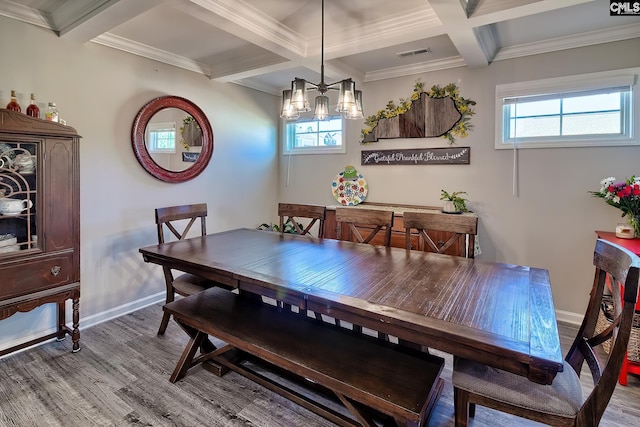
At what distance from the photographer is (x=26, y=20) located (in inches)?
97.7

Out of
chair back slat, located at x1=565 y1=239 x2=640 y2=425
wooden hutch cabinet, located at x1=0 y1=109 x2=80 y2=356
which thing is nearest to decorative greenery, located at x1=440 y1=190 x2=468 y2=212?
chair back slat, located at x1=565 y1=239 x2=640 y2=425

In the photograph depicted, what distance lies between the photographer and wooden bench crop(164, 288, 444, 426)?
145 cm

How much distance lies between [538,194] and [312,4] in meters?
2.56

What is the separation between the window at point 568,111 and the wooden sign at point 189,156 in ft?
10.2

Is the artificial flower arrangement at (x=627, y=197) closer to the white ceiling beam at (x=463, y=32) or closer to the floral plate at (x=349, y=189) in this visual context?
the white ceiling beam at (x=463, y=32)

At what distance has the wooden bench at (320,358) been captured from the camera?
57.2 inches

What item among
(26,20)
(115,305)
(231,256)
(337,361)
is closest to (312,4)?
(231,256)

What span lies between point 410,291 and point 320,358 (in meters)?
0.55

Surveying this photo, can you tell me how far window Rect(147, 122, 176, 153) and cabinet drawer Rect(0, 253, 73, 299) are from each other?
4.25ft

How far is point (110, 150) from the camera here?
3031mm

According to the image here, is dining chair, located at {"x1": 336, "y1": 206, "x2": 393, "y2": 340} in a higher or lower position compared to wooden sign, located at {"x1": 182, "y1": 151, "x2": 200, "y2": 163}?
lower

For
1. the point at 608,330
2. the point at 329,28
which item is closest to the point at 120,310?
the point at 329,28

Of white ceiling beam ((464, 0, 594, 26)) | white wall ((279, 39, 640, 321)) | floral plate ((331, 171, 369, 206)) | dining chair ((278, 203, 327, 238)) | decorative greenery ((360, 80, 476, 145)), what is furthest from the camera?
floral plate ((331, 171, 369, 206))

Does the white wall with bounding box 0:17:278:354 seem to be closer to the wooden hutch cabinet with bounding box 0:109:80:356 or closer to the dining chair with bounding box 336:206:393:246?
the wooden hutch cabinet with bounding box 0:109:80:356
